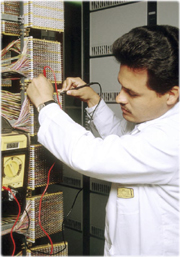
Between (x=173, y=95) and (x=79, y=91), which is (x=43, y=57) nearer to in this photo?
(x=79, y=91)

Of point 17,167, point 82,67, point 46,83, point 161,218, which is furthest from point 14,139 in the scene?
point 82,67

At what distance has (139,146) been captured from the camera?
1.17 m

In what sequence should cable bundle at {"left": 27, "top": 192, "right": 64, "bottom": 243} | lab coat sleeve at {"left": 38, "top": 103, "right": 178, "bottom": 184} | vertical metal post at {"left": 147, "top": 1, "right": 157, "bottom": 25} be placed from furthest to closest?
vertical metal post at {"left": 147, "top": 1, "right": 157, "bottom": 25}
cable bundle at {"left": 27, "top": 192, "right": 64, "bottom": 243}
lab coat sleeve at {"left": 38, "top": 103, "right": 178, "bottom": 184}

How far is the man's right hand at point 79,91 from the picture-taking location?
150cm

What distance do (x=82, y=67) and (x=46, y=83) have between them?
1.03 meters

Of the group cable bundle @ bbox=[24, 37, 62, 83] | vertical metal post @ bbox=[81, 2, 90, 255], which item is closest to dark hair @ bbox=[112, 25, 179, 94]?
cable bundle @ bbox=[24, 37, 62, 83]

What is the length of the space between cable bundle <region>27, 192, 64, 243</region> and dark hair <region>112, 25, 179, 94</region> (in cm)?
68

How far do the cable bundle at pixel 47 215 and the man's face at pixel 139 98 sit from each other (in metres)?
0.53

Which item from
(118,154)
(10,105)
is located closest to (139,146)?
(118,154)

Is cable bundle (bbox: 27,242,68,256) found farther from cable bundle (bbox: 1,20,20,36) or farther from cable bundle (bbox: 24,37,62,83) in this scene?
cable bundle (bbox: 1,20,20,36)

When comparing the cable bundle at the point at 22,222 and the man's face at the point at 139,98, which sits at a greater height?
the man's face at the point at 139,98

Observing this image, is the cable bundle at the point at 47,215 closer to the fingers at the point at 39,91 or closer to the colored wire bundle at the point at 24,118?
the colored wire bundle at the point at 24,118

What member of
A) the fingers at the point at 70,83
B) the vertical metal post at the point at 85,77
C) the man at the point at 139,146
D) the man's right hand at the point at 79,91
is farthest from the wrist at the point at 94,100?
the vertical metal post at the point at 85,77

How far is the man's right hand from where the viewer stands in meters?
1.50
